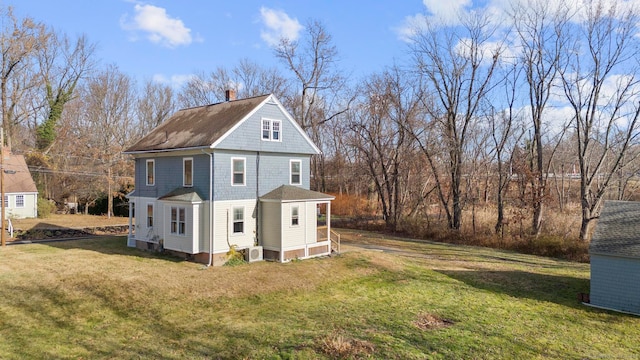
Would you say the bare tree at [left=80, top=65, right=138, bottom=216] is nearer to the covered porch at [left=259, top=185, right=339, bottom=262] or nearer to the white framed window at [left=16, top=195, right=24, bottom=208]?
the white framed window at [left=16, top=195, right=24, bottom=208]

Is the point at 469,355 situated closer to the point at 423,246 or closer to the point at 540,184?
the point at 423,246

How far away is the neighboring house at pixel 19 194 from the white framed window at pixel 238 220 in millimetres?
24882

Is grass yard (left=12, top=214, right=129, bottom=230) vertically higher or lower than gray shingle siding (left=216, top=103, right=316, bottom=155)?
lower

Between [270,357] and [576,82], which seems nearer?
[270,357]

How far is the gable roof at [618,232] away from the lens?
45.7 ft

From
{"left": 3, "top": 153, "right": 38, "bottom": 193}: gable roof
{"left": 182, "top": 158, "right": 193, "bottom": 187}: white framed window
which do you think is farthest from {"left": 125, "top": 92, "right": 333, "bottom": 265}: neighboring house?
{"left": 3, "top": 153, "right": 38, "bottom": 193}: gable roof

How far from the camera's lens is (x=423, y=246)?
26.5 meters

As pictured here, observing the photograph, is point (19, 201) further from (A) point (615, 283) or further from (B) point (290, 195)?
(A) point (615, 283)

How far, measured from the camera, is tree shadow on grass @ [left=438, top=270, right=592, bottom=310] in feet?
50.0

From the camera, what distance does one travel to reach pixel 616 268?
13.9 meters

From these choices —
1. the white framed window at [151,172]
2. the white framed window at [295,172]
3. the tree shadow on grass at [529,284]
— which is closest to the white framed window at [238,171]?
the white framed window at [295,172]

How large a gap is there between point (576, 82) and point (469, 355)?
24.1m

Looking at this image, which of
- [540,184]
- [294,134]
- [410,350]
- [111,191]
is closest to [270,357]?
[410,350]

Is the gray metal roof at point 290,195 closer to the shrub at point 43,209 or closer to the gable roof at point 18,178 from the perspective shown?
the gable roof at point 18,178
